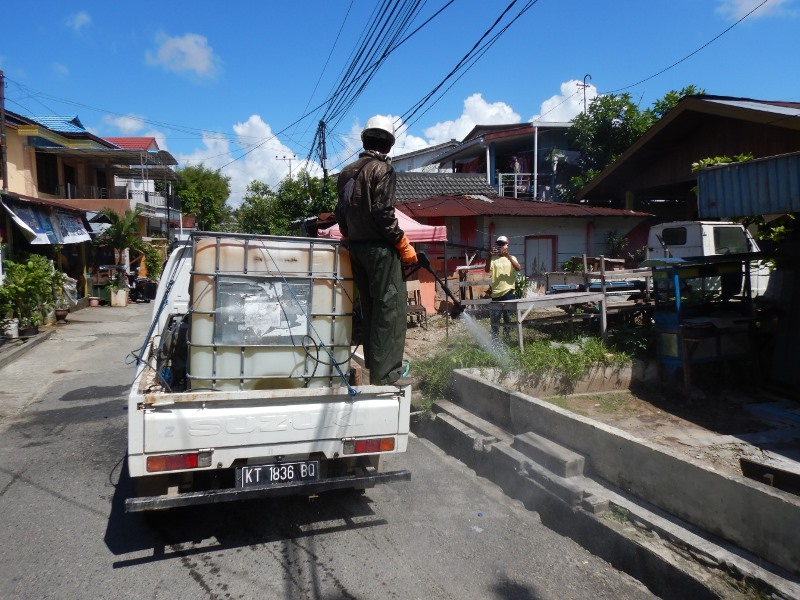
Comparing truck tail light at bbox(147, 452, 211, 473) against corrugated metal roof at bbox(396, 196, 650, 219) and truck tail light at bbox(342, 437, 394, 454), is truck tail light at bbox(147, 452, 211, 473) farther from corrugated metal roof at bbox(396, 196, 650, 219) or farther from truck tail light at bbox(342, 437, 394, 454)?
corrugated metal roof at bbox(396, 196, 650, 219)

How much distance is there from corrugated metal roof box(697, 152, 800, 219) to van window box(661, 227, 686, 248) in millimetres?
4987

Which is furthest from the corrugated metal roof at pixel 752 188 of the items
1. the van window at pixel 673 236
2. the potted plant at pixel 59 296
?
the potted plant at pixel 59 296

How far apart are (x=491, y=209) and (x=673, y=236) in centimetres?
479

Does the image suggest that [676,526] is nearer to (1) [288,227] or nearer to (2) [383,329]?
(2) [383,329]

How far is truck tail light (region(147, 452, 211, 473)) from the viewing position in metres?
3.44

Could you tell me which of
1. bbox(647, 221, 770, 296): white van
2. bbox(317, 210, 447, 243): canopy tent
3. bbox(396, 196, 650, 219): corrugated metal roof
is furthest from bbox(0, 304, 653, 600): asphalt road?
bbox(396, 196, 650, 219): corrugated metal roof

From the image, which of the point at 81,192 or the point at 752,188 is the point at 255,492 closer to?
the point at 752,188

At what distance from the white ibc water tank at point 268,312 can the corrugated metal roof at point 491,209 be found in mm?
11113

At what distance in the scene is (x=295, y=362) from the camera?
4.04 meters

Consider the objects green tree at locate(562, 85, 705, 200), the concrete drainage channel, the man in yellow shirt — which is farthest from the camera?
green tree at locate(562, 85, 705, 200)

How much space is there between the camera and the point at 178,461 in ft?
11.5

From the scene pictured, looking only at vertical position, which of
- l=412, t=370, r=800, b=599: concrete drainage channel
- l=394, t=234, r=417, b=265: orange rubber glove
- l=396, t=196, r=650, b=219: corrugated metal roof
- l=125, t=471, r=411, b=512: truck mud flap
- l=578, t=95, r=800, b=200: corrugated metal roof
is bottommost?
l=412, t=370, r=800, b=599: concrete drainage channel

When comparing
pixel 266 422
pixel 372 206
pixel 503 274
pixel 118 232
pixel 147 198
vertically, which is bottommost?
pixel 266 422

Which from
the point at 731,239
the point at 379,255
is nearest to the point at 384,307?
the point at 379,255
